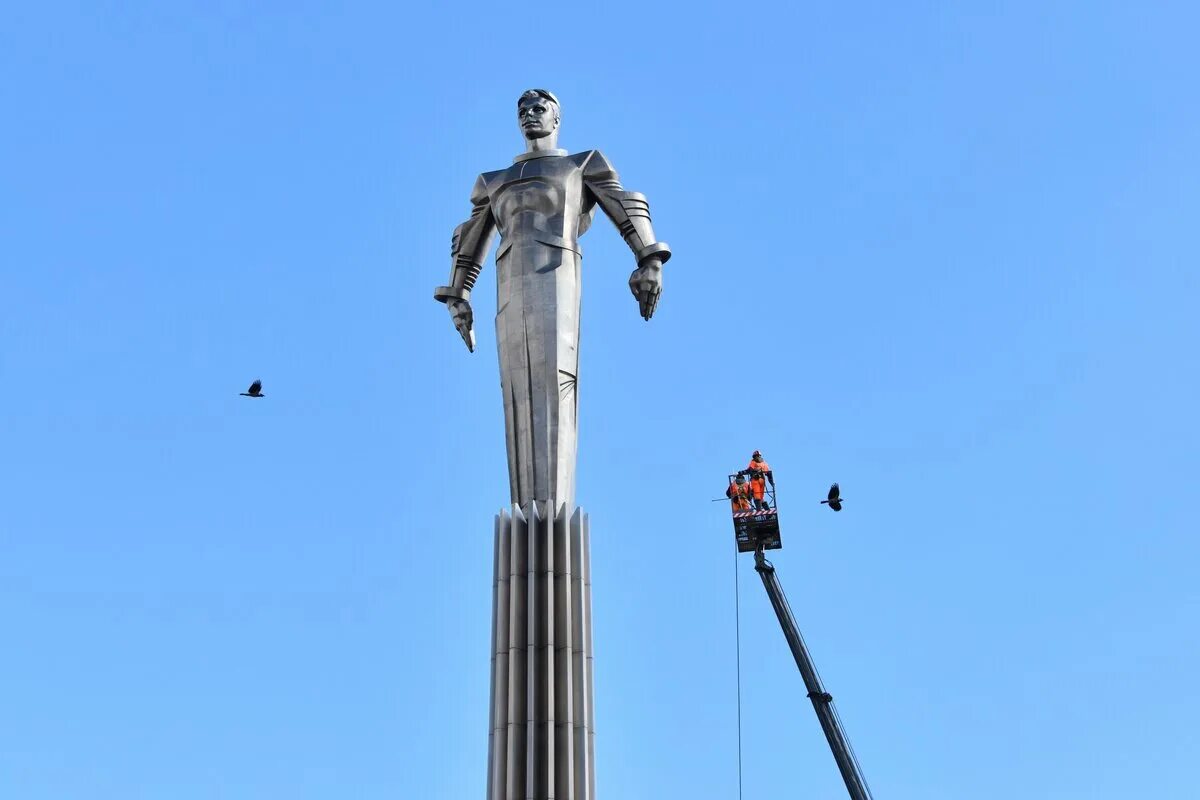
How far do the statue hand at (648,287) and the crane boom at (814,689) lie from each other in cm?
1877

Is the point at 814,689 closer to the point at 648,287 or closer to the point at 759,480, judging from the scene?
the point at 759,480

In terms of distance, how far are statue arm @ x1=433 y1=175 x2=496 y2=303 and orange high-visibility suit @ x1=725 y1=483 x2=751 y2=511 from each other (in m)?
17.6

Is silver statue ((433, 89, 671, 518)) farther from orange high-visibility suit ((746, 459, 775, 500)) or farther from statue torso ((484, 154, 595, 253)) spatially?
orange high-visibility suit ((746, 459, 775, 500))

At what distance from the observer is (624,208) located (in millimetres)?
22016

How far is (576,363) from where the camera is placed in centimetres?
2148

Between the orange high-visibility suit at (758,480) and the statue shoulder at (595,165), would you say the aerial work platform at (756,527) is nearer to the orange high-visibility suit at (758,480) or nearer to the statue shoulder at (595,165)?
the orange high-visibility suit at (758,480)

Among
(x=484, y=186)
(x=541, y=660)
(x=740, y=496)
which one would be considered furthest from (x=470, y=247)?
(x=740, y=496)

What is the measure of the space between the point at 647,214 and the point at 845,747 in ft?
65.6

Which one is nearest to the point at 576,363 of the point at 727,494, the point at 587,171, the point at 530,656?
the point at 587,171

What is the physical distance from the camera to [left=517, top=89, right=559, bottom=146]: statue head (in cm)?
2278

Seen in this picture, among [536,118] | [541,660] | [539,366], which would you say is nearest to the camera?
[541,660]

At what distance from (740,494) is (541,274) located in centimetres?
1876

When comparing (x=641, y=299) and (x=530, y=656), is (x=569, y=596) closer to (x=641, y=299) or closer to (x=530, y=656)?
(x=530, y=656)

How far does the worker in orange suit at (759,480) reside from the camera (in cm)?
3941
